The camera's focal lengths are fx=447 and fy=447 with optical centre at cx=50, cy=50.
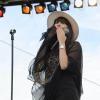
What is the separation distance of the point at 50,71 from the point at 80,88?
24 centimetres

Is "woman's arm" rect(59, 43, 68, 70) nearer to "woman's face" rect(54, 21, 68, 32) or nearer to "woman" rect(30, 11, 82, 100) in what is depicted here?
"woman" rect(30, 11, 82, 100)

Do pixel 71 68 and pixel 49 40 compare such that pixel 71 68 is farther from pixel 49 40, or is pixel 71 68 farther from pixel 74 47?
pixel 49 40

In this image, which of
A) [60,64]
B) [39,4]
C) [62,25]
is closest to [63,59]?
[60,64]

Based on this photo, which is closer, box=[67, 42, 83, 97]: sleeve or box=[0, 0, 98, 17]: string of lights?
box=[67, 42, 83, 97]: sleeve

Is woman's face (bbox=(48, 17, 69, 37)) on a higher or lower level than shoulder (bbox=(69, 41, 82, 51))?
higher

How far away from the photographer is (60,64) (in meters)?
2.90

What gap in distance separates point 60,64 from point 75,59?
12 cm

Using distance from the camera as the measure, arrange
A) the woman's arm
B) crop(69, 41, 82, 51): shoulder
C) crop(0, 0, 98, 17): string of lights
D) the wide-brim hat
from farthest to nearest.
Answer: crop(0, 0, 98, 17): string of lights → the wide-brim hat → crop(69, 41, 82, 51): shoulder → the woman's arm

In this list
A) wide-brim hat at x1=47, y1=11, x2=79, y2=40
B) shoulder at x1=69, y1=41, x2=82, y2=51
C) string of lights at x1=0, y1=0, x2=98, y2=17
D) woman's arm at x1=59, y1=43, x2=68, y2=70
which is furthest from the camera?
string of lights at x1=0, y1=0, x2=98, y2=17

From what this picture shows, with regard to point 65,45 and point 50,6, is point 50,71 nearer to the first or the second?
point 65,45

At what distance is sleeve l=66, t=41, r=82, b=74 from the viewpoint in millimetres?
2949

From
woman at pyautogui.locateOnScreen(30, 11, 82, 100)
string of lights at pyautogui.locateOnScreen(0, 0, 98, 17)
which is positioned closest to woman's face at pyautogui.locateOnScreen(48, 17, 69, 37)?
woman at pyautogui.locateOnScreen(30, 11, 82, 100)

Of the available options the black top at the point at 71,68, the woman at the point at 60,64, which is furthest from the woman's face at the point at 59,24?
the black top at the point at 71,68

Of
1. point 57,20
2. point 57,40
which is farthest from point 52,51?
point 57,20
